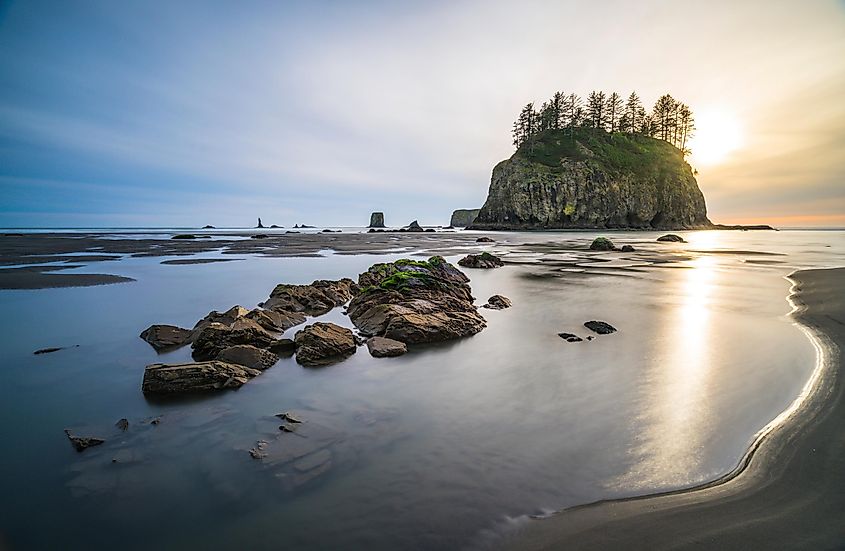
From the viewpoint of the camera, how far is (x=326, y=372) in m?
6.92

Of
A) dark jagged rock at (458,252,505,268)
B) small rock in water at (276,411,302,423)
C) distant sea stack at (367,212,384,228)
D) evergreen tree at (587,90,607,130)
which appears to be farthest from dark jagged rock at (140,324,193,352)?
distant sea stack at (367,212,384,228)

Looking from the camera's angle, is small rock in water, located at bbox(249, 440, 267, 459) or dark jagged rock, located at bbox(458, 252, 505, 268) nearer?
small rock in water, located at bbox(249, 440, 267, 459)

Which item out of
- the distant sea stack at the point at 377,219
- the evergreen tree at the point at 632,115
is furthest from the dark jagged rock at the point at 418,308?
the distant sea stack at the point at 377,219

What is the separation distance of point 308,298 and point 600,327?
9.05m

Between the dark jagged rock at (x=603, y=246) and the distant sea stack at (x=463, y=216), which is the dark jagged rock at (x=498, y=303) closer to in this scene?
the dark jagged rock at (x=603, y=246)

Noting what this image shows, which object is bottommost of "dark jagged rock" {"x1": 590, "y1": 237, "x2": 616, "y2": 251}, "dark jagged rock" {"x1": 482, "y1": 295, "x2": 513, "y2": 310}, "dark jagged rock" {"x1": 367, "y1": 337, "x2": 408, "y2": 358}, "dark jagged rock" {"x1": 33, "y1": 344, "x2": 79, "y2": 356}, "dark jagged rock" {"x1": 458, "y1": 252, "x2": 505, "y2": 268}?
"dark jagged rock" {"x1": 33, "y1": 344, "x2": 79, "y2": 356}

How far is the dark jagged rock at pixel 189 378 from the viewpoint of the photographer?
5.98m

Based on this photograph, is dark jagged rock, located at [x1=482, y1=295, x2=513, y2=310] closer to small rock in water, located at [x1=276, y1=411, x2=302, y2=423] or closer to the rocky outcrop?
the rocky outcrop

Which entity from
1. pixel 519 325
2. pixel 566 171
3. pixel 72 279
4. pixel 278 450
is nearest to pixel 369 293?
pixel 519 325

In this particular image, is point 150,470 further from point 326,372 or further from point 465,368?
point 465,368

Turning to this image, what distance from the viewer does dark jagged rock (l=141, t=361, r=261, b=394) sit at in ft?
19.6

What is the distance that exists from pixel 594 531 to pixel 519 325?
285 inches

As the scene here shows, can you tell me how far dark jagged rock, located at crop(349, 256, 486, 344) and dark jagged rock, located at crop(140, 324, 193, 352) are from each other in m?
4.21

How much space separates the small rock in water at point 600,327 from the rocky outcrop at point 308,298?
8.01m
